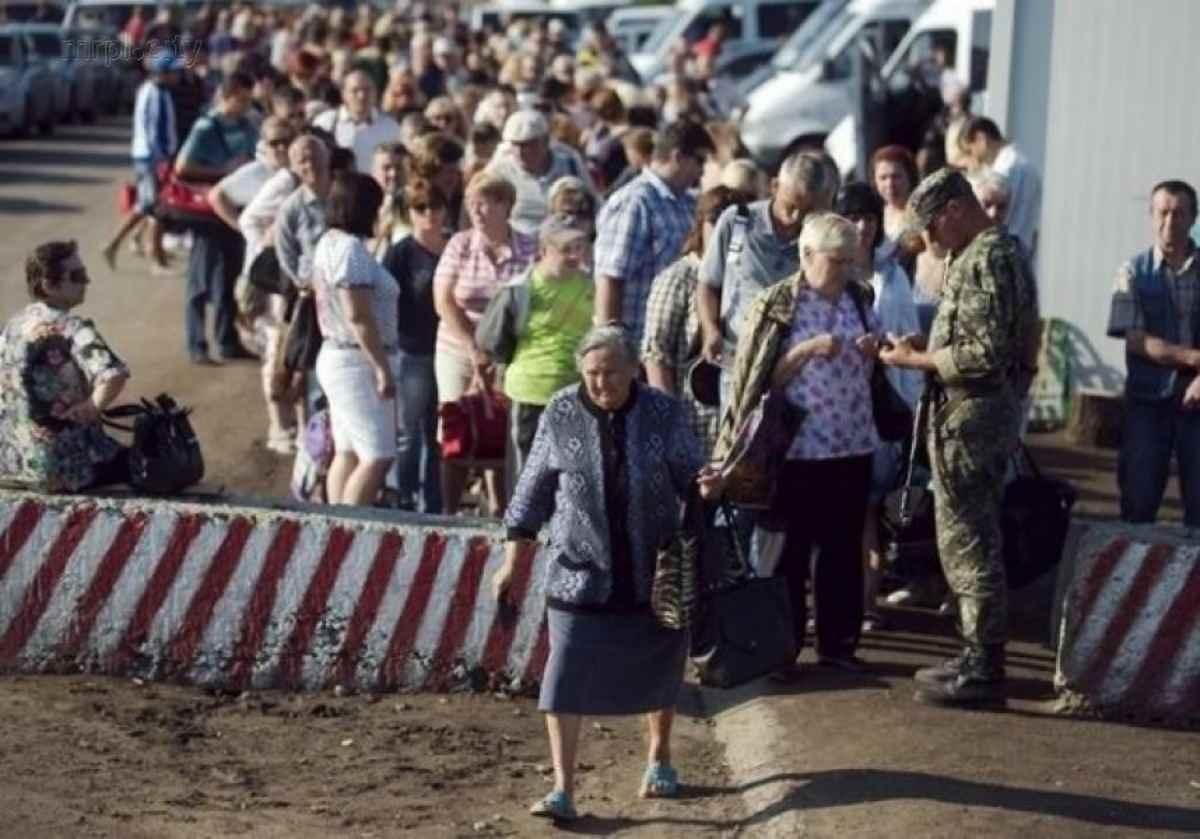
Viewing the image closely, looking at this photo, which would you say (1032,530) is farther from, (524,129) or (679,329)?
(524,129)

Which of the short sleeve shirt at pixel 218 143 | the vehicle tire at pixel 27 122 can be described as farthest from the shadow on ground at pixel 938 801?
the vehicle tire at pixel 27 122

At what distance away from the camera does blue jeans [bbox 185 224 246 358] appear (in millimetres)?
19453

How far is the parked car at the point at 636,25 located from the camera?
46.1 metres

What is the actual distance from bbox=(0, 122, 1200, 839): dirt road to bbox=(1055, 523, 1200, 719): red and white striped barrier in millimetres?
173

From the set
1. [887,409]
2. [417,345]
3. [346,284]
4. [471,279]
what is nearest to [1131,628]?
[887,409]

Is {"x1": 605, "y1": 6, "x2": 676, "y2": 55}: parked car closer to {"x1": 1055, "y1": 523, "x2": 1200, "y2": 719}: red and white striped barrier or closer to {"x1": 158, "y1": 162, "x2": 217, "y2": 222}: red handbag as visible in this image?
{"x1": 158, "y1": 162, "x2": 217, "y2": 222}: red handbag

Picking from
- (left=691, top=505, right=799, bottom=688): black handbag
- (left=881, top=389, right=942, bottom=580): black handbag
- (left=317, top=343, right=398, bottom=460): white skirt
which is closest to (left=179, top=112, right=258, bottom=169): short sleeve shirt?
(left=317, top=343, right=398, bottom=460): white skirt

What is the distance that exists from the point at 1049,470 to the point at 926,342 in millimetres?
5024

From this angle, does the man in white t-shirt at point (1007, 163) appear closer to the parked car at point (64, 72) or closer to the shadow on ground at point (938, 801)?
the shadow on ground at point (938, 801)

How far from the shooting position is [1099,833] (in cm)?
903

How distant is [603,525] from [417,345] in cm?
449

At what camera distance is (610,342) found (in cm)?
927

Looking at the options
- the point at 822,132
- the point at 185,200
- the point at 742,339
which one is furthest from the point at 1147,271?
the point at 822,132

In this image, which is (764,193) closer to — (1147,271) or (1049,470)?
(1049,470)
